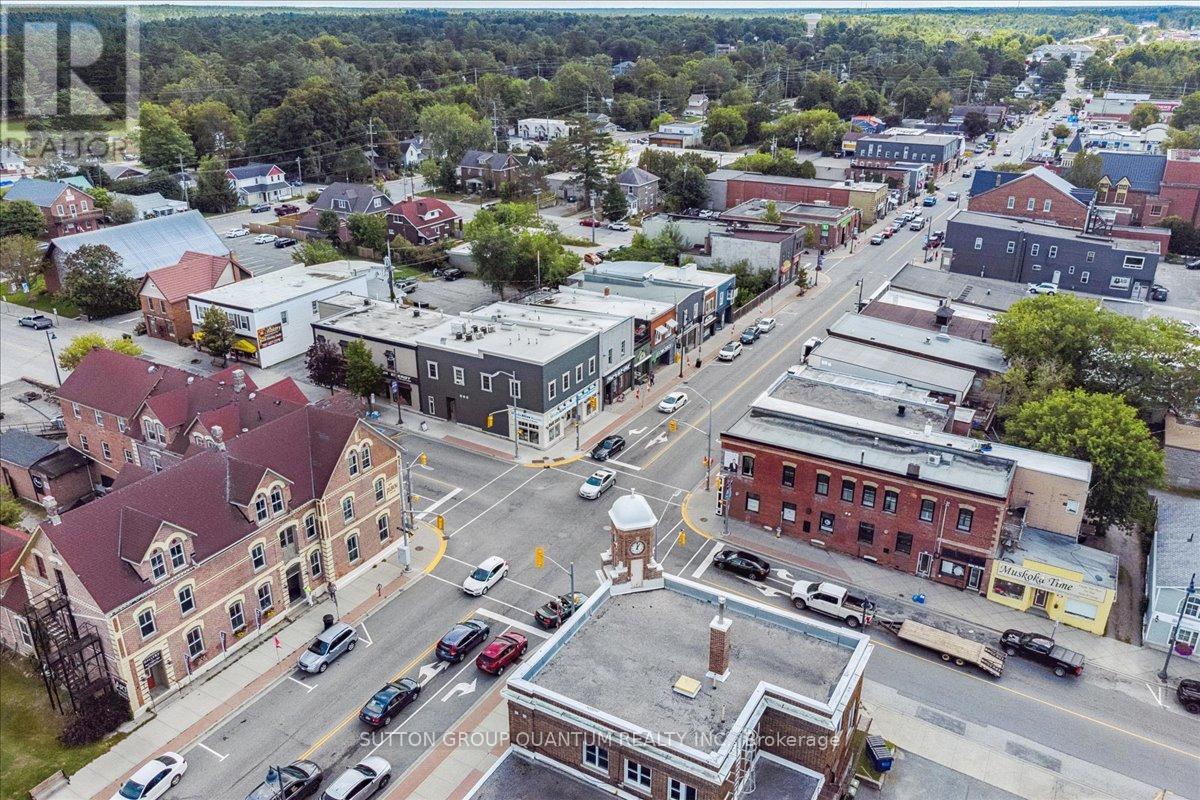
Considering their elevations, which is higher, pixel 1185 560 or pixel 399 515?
pixel 1185 560

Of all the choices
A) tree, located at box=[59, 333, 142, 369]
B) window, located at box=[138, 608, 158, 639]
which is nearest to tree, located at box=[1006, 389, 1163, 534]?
window, located at box=[138, 608, 158, 639]

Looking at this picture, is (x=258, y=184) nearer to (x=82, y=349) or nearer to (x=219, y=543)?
(x=82, y=349)

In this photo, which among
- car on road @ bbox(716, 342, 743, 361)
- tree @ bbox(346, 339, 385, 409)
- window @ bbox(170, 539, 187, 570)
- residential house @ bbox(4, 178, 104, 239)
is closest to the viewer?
window @ bbox(170, 539, 187, 570)

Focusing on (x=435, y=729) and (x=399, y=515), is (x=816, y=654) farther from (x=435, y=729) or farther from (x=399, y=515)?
(x=399, y=515)

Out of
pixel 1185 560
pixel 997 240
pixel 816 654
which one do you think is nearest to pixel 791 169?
pixel 997 240

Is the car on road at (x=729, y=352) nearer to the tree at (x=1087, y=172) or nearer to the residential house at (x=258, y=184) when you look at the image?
the tree at (x=1087, y=172)

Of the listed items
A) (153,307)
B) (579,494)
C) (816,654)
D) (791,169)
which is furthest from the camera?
(791,169)

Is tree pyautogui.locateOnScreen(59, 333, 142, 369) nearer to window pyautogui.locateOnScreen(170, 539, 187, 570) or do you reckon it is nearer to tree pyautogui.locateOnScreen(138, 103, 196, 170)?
window pyautogui.locateOnScreen(170, 539, 187, 570)
